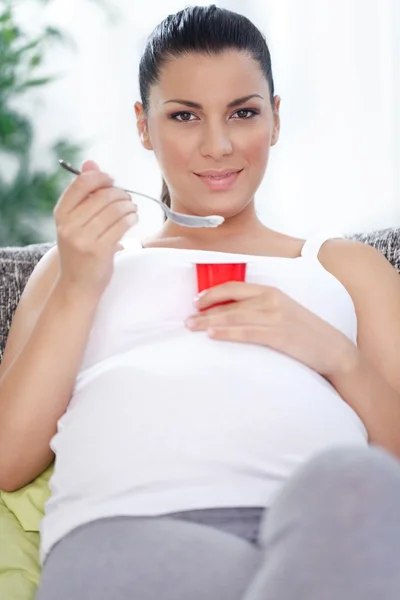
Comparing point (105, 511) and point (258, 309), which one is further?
point (258, 309)

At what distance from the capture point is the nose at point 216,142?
4.54ft

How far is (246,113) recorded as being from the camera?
145cm

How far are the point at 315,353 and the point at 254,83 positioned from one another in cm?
49

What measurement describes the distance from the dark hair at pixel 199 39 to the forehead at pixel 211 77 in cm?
2

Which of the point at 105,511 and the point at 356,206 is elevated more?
the point at 105,511

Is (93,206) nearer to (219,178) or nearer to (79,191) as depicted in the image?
(79,191)

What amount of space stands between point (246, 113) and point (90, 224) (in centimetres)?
42

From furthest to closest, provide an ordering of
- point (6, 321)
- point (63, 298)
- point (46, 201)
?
point (46, 201), point (6, 321), point (63, 298)

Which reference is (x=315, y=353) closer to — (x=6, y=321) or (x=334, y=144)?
(x=6, y=321)

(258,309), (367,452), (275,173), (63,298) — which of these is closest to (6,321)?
(63,298)

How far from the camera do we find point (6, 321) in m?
1.59

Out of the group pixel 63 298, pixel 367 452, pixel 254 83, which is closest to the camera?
pixel 367 452

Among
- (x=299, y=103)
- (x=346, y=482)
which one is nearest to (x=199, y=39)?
(x=346, y=482)

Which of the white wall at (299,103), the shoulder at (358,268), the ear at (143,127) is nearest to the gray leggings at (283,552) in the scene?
the shoulder at (358,268)
